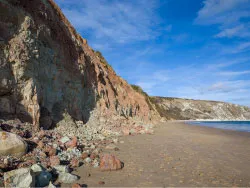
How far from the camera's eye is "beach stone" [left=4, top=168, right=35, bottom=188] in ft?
12.5

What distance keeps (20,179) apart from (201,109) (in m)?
124

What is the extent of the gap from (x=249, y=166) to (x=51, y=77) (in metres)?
11.0

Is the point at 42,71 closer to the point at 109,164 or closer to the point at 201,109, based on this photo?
the point at 109,164

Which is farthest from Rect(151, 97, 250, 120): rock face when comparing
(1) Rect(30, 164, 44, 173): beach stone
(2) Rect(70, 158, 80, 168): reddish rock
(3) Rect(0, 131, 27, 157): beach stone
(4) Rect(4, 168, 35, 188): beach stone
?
(4) Rect(4, 168, 35, 188): beach stone

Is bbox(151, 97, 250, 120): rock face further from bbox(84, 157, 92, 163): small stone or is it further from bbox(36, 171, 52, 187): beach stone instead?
bbox(36, 171, 52, 187): beach stone

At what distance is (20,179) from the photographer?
3861 mm

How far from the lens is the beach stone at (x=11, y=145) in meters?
5.06

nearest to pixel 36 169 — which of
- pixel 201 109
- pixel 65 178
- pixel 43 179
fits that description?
pixel 43 179

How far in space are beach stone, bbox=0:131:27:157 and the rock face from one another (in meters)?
94.9

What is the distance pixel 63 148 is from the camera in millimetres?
7047

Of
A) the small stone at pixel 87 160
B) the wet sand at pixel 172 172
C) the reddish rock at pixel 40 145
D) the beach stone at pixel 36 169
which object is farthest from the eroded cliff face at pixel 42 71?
the wet sand at pixel 172 172

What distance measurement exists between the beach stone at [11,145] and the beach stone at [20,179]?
4.38 ft

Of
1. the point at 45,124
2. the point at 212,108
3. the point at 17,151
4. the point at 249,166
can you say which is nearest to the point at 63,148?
the point at 17,151

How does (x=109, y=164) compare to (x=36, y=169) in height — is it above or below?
below
